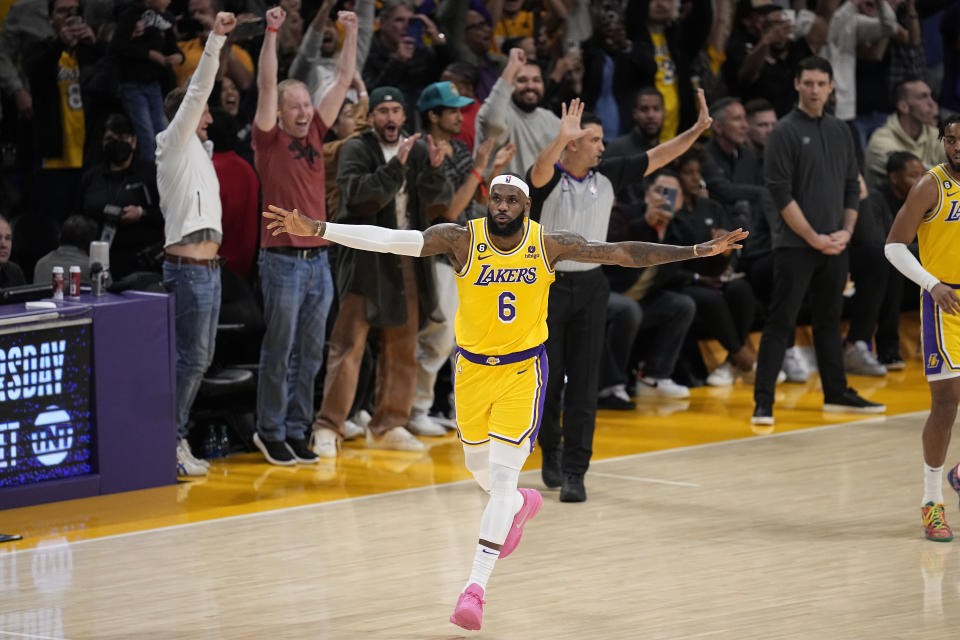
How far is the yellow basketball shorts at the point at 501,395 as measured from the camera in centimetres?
659

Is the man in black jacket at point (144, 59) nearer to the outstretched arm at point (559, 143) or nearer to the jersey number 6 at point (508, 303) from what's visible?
the outstretched arm at point (559, 143)

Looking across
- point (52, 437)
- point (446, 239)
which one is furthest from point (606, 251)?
point (52, 437)

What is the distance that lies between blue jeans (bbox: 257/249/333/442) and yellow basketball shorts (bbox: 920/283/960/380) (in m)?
3.91

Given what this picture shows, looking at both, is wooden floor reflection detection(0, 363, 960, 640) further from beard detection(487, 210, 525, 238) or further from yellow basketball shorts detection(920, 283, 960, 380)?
beard detection(487, 210, 525, 238)

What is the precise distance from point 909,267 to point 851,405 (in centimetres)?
397

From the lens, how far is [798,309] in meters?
10.9

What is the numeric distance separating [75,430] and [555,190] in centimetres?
319

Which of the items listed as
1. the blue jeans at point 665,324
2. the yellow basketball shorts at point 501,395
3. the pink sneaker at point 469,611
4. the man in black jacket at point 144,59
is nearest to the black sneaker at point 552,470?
the yellow basketball shorts at point 501,395

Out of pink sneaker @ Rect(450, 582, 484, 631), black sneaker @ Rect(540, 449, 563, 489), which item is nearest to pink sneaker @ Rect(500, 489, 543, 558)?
pink sneaker @ Rect(450, 582, 484, 631)

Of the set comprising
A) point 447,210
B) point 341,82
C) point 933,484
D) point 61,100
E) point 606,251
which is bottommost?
point 933,484

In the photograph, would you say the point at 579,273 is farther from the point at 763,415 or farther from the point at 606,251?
the point at 763,415

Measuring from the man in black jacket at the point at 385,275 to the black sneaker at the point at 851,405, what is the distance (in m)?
3.37

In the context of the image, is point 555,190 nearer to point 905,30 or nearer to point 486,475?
point 486,475

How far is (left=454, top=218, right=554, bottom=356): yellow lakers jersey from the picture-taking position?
6.61 m
